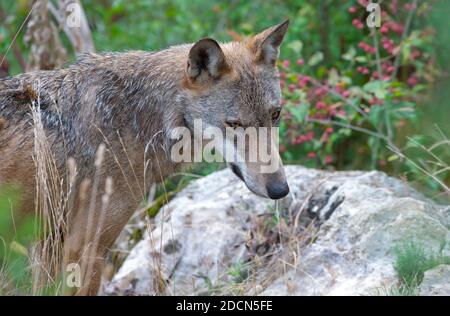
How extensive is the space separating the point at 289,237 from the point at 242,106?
53.6 inches

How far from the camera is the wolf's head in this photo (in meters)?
4.92

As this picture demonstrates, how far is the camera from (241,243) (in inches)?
245

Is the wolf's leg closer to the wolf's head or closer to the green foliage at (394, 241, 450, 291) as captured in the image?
the wolf's head

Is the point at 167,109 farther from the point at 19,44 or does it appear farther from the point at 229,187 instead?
the point at 19,44

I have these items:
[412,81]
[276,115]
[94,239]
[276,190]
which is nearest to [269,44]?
[276,115]

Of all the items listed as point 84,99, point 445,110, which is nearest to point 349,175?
point 445,110

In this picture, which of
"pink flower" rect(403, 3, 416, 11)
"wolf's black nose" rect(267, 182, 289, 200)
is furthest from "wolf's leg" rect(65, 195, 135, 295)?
"pink flower" rect(403, 3, 416, 11)

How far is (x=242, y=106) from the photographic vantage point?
5.00 metres

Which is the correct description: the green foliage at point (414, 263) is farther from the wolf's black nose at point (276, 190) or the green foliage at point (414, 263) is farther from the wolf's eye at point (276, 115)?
the wolf's eye at point (276, 115)

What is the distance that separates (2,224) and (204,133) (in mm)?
1867

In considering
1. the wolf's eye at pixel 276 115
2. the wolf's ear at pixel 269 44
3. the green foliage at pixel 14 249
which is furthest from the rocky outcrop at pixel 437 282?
the green foliage at pixel 14 249

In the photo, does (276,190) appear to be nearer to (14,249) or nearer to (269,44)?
(269,44)

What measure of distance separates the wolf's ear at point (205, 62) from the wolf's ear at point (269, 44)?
1.08 feet

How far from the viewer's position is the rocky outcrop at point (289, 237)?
509 centimetres
